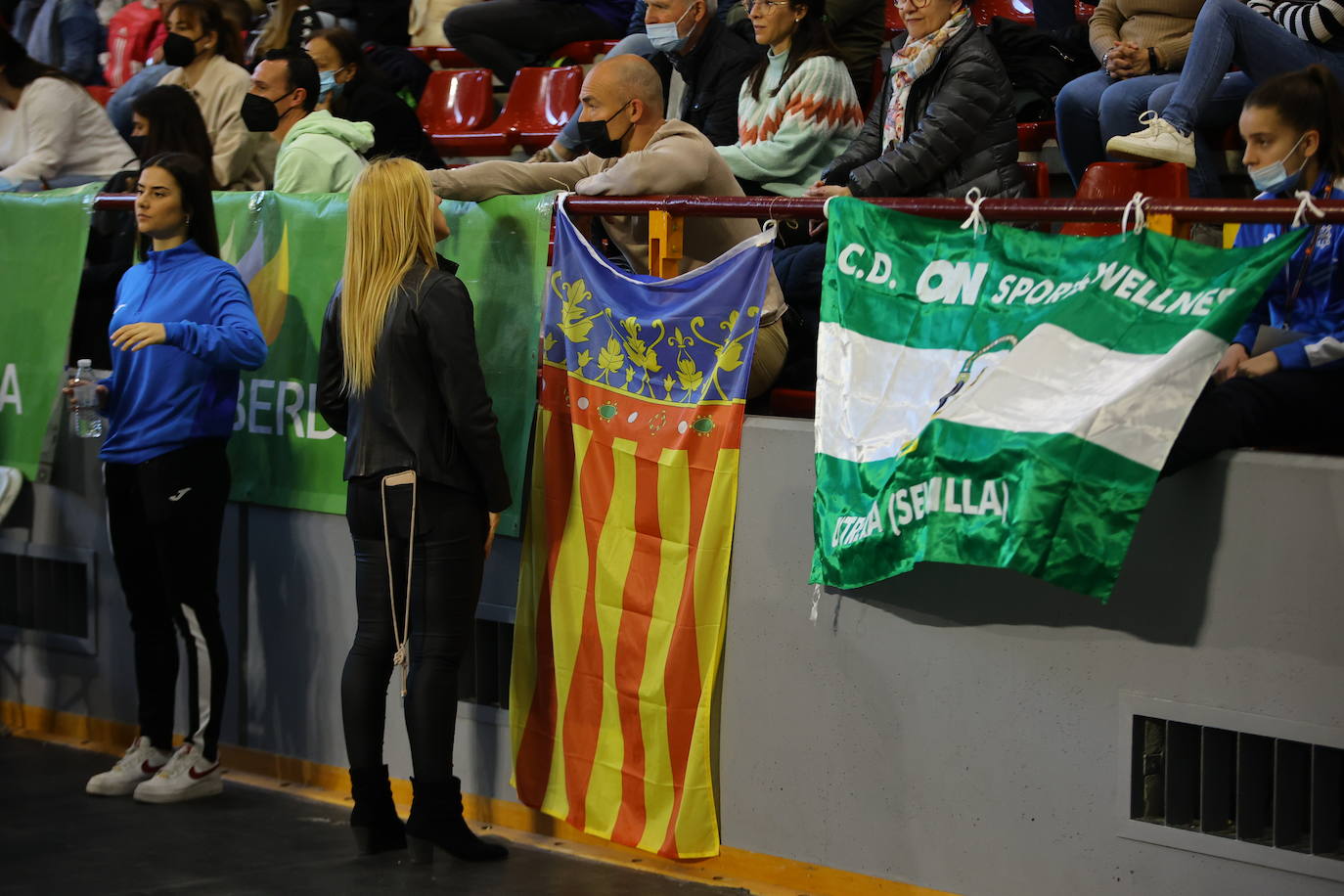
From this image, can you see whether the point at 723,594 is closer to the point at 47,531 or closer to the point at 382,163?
the point at 382,163

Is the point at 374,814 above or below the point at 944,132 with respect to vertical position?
below

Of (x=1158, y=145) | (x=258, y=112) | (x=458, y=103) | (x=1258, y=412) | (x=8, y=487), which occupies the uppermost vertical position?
(x=458, y=103)

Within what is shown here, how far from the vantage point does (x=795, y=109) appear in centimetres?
617

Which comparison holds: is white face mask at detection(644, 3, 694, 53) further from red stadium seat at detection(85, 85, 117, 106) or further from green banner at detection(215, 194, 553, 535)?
red stadium seat at detection(85, 85, 117, 106)

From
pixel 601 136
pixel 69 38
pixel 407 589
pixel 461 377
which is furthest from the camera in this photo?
pixel 69 38

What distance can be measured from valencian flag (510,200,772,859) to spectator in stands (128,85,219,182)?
6.84ft

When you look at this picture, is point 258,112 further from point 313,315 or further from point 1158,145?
point 1158,145

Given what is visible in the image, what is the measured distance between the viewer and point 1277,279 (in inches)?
156

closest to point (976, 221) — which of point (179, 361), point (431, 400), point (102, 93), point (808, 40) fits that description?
point (431, 400)

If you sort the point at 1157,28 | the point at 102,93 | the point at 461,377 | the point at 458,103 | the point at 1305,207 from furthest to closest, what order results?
the point at 102,93 → the point at 458,103 → the point at 1157,28 → the point at 461,377 → the point at 1305,207

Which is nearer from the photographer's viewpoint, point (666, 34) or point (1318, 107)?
point (1318, 107)

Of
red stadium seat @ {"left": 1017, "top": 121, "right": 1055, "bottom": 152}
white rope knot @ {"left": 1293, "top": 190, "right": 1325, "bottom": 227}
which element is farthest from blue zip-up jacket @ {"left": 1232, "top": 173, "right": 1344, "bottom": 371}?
red stadium seat @ {"left": 1017, "top": 121, "right": 1055, "bottom": 152}

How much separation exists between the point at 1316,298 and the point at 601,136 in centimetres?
235

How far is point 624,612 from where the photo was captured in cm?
488
